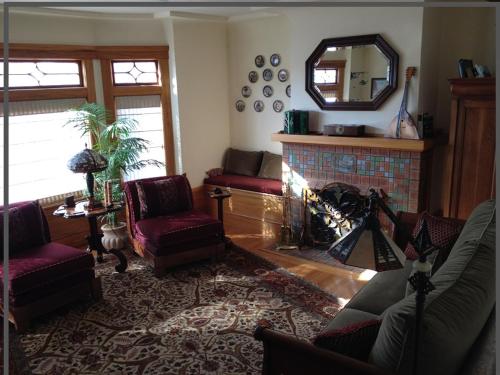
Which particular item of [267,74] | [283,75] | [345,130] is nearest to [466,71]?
[345,130]

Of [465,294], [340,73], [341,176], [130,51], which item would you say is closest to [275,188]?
[341,176]

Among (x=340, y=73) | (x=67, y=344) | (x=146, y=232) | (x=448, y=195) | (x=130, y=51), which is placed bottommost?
(x=67, y=344)

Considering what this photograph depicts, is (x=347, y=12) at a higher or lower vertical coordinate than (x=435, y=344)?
higher

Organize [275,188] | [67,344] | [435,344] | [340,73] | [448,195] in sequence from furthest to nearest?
[275,188]
[340,73]
[448,195]
[67,344]
[435,344]

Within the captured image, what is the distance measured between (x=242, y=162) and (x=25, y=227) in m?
2.82

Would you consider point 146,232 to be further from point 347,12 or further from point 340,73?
point 347,12

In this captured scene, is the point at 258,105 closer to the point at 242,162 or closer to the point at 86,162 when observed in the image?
the point at 242,162

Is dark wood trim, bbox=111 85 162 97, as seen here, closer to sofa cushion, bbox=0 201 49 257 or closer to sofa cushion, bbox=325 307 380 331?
sofa cushion, bbox=0 201 49 257

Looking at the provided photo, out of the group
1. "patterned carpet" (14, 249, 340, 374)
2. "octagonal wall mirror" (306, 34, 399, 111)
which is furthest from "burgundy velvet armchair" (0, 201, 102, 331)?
"octagonal wall mirror" (306, 34, 399, 111)

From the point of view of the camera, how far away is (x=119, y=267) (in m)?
4.16

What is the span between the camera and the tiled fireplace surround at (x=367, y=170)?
4094mm

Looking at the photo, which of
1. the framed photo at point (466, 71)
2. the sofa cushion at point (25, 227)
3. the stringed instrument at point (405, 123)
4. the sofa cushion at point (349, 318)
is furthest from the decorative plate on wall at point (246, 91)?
the sofa cushion at point (349, 318)

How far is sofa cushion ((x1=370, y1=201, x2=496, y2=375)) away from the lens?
5.05 feet

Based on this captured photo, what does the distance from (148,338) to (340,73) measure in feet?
10.0
